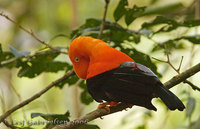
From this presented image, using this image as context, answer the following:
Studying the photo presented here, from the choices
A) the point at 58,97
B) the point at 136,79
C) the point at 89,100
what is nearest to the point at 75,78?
the point at 89,100

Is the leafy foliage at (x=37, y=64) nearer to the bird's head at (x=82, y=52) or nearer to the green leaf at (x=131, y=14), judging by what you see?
the bird's head at (x=82, y=52)

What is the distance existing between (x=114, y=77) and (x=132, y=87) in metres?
0.20

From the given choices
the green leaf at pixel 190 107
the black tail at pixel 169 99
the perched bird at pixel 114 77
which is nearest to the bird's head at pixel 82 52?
the perched bird at pixel 114 77

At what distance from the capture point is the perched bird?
213 centimetres

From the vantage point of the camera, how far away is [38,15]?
22.4 ft

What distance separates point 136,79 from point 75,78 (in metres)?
1.09

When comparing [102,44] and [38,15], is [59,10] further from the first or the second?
[102,44]

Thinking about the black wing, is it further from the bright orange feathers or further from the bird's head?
the bird's head

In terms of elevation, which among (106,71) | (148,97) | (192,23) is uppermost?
(192,23)

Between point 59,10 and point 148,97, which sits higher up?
point 59,10

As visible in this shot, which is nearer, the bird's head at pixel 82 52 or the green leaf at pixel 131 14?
the bird's head at pixel 82 52

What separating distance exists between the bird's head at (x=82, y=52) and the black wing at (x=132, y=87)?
1.04ft

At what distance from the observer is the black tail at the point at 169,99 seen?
2049mm

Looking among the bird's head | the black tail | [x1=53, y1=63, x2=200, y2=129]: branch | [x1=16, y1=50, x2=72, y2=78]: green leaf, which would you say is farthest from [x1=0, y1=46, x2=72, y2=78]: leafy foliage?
the black tail
